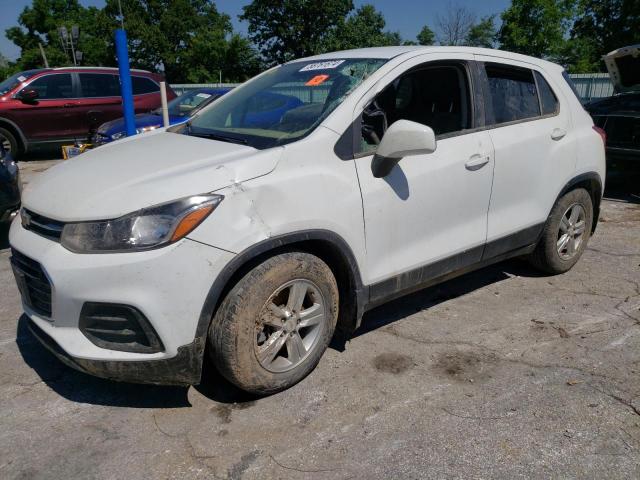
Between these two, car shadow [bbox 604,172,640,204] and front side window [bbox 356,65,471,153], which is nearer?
front side window [bbox 356,65,471,153]

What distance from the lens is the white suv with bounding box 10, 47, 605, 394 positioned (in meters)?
2.44

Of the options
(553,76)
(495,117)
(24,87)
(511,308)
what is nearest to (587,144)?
(553,76)

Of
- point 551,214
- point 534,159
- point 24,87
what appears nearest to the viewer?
point 534,159

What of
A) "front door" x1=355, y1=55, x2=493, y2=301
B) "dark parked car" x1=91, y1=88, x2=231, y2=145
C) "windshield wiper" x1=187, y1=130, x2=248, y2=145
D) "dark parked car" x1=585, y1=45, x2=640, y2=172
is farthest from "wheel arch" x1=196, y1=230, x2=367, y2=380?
"dark parked car" x1=91, y1=88, x2=231, y2=145

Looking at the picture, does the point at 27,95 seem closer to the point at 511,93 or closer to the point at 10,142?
the point at 10,142

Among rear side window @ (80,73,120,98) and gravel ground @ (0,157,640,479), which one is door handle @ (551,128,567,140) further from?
rear side window @ (80,73,120,98)

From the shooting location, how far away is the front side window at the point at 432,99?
11.6ft

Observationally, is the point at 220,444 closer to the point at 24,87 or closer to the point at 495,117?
the point at 495,117

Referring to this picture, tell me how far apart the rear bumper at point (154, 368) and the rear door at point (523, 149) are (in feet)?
7.10

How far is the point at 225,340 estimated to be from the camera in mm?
2615

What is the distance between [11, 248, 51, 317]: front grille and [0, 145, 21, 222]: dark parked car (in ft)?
8.78

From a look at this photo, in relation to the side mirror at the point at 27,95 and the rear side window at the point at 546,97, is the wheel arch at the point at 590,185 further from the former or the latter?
the side mirror at the point at 27,95

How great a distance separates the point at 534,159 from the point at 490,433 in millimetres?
2062

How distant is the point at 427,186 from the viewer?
10.6ft
